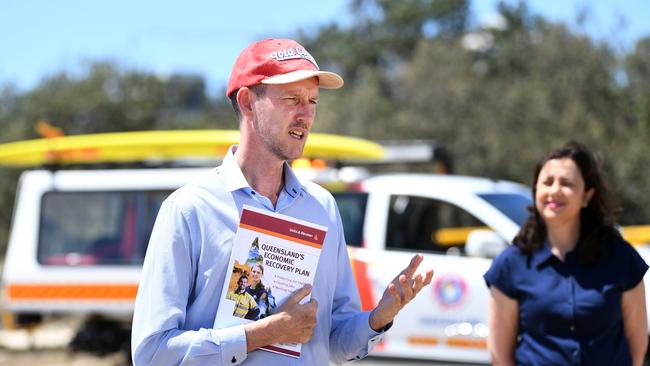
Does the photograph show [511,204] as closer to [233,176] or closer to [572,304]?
[572,304]

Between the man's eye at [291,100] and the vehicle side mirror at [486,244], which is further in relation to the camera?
the vehicle side mirror at [486,244]

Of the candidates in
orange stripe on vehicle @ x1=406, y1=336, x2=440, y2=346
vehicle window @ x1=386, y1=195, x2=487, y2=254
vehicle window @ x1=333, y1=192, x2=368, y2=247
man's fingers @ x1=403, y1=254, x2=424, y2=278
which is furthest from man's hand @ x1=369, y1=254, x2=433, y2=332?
vehicle window @ x1=333, y1=192, x2=368, y2=247

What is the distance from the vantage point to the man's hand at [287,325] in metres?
2.45

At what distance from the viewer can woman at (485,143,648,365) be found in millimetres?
3627

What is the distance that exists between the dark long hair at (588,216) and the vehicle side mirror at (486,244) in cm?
329

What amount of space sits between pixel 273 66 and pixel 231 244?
497mm

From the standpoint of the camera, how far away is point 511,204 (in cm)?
Answer: 772

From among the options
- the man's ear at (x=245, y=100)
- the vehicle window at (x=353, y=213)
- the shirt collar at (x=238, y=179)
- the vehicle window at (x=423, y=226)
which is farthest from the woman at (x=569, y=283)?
the vehicle window at (x=353, y=213)

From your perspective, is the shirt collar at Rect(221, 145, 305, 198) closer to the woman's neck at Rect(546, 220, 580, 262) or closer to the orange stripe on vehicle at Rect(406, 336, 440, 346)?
the woman's neck at Rect(546, 220, 580, 262)

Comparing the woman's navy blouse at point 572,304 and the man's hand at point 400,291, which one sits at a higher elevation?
the man's hand at point 400,291

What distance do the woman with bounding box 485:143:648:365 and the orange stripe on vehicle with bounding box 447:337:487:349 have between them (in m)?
3.53

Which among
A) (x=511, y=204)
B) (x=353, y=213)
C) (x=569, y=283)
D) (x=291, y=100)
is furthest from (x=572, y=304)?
(x=353, y=213)

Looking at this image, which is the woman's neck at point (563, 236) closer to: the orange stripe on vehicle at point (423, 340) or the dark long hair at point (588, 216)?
the dark long hair at point (588, 216)

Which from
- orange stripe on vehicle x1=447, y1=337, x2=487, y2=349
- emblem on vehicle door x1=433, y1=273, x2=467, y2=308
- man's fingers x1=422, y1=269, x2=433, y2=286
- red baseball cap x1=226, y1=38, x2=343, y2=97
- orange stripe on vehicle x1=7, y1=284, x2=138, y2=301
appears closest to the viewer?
red baseball cap x1=226, y1=38, x2=343, y2=97
